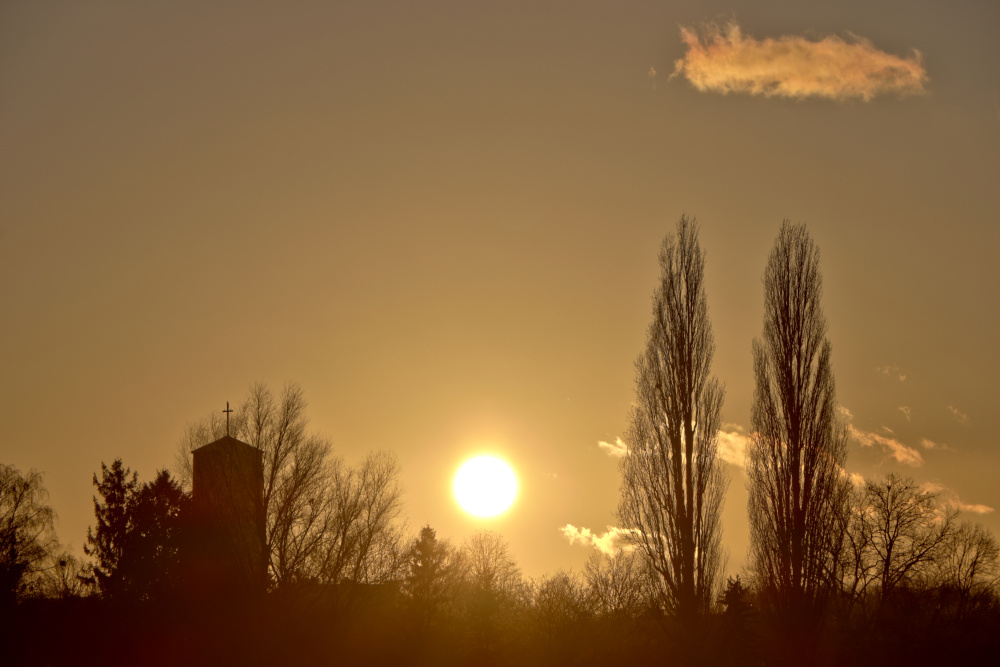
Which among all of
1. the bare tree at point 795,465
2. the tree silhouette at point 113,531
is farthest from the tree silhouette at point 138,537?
the bare tree at point 795,465

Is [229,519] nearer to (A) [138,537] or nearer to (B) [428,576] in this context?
(A) [138,537]

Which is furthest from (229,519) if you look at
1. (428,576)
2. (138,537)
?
(428,576)

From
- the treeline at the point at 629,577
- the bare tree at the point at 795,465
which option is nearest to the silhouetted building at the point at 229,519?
the treeline at the point at 629,577

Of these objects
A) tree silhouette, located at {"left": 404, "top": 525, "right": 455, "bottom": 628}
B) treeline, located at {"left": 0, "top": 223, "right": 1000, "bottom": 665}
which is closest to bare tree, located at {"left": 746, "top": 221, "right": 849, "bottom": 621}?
treeline, located at {"left": 0, "top": 223, "right": 1000, "bottom": 665}

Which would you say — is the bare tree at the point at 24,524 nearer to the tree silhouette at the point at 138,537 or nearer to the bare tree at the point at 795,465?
the tree silhouette at the point at 138,537

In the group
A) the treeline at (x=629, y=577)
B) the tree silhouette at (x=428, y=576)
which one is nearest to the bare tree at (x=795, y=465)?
the treeline at (x=629, y=577)

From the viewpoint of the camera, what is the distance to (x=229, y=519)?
30391 mm

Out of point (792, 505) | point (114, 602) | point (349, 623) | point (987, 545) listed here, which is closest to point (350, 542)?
point (349, 623)

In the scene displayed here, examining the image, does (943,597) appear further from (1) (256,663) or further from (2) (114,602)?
(2) (114,602)

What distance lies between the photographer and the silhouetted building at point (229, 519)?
29.4 meters

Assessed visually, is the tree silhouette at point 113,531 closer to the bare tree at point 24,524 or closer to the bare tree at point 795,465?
the bare tree at point 24,524

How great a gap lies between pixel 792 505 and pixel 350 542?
14.7 meters

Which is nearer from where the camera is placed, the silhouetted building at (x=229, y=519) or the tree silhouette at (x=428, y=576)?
the silhouetted building at (x=229, y=519)

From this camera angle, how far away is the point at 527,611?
42.8m
